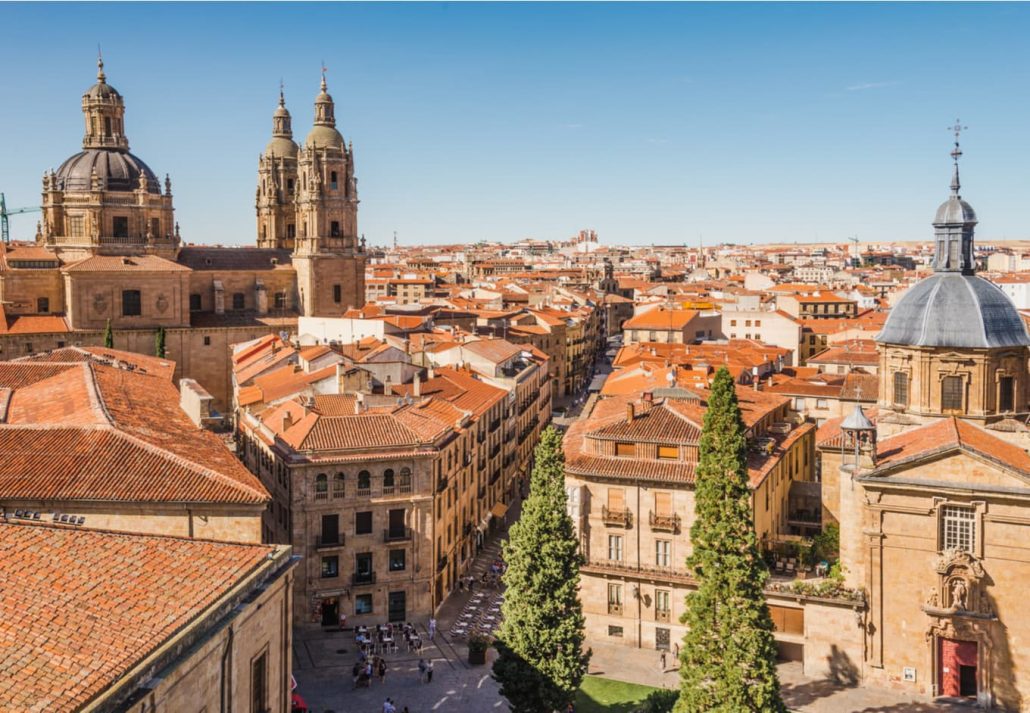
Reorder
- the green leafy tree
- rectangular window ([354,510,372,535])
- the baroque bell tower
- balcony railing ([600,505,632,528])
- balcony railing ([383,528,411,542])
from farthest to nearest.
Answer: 1. the baroque bell tower
2. the green leafy tree
3. balcony railing ([383,528,411,542])
4. rectangular window ([354,510,372,535])
5. balcony railing ([600,505,632,528])

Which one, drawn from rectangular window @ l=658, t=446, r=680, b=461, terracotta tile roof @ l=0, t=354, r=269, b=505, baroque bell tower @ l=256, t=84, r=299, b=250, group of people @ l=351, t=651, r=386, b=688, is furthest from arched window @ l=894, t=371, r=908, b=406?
baroque bell tower @ l=256, t=84, r=299, b=250

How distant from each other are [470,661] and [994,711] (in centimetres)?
1723

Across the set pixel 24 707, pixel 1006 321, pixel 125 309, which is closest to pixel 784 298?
pixel 125 309

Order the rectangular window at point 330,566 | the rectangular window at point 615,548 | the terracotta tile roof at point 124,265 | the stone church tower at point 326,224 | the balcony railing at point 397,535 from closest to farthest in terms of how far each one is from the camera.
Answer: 1. the rectangular window at point 615,548
2. the rectangular window at point 330,566
3. the balcony railing at point 397,535
4. the terracotta tile roof at point 124,265
5. the stone church tower at point 326,224

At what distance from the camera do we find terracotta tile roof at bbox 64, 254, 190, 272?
7512 cm

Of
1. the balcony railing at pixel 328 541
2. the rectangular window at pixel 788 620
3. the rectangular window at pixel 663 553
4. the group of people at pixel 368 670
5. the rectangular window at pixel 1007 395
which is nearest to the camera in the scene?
the group of people at pixel 368 670

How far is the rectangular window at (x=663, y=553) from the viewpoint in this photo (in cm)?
3716

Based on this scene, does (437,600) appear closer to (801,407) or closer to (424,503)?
(424,503)

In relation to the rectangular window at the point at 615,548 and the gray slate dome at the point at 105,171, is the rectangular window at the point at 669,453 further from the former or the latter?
the gray slate dome at the point at 105,171

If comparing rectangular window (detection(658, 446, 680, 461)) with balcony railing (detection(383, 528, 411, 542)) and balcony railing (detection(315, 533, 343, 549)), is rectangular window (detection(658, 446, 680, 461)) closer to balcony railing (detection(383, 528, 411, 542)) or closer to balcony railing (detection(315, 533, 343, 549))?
balcony railing (detection(383, 528, 411, 542))

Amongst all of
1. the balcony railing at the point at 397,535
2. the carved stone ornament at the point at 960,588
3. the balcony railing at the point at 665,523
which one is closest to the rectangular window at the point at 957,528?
the carved stone ornament at the point at 960,588

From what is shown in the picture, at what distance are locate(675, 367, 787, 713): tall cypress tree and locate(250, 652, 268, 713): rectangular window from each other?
13.2m

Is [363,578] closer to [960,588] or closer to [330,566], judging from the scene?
[330,566]

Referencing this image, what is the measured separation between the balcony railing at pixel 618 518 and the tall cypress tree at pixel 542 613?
17.4ft
